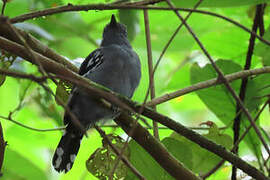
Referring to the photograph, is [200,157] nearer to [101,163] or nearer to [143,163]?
[143,163]

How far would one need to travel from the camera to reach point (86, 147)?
377 cm

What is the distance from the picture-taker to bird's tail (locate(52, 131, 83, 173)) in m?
3.16

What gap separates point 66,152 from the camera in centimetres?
322

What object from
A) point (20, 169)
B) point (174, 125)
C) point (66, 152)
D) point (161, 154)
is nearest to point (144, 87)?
point (66, 152)

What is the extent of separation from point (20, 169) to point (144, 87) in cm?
119

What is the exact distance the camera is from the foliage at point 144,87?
281 cm

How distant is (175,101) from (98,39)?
97cm

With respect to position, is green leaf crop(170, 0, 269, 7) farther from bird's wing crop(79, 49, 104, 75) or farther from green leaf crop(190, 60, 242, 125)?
bird's wing crop(79, 49, 104, 75)

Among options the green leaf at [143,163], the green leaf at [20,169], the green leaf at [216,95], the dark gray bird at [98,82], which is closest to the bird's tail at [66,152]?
the dark gray bird at [98,82]

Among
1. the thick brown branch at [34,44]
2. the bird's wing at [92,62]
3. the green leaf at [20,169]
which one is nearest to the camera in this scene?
the thick brown branch at [34,44]

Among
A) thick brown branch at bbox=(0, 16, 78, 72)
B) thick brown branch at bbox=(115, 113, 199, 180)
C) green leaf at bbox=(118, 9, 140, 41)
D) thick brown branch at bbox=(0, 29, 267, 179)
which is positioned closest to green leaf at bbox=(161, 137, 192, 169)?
thick brown branch at bbox=(115, 113, 199, 180)

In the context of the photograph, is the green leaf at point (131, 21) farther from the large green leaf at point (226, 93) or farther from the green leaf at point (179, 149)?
the green leaf at point (179, 149)

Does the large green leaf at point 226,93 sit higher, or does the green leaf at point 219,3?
the green leaf at point 219,3

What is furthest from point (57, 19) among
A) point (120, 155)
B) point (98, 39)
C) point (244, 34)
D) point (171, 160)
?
point (120, 155)
